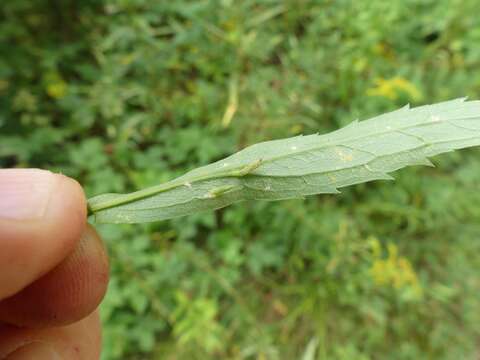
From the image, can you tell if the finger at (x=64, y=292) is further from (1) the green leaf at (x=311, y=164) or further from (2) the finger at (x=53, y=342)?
(1) the green leaf at (x=311, y=164)

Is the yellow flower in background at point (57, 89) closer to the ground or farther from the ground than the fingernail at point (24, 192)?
closer to the ground

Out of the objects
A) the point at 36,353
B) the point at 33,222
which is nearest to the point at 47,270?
the point at 33,222

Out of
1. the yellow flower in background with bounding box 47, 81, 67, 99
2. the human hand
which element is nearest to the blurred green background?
the yellow flower in background with bounding box 47, 81, 67, 99

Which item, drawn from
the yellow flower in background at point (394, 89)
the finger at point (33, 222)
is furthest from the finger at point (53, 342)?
the yellow flower in background at point (394, 89)

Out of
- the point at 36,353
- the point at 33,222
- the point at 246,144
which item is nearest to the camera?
the point at 33,222

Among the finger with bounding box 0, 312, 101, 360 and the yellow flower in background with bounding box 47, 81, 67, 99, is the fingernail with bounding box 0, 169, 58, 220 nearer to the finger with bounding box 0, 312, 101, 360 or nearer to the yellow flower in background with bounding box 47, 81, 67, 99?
the finger with bounding box 0, 312, 101, 360

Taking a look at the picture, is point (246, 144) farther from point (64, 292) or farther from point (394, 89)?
point (64, 292)
